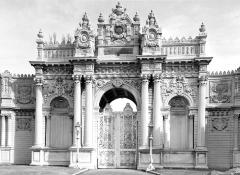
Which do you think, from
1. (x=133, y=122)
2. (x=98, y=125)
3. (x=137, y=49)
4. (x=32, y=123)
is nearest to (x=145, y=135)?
(x=133, y=122)

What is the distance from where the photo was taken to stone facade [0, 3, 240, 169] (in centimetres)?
3269

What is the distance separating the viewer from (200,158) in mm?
32000

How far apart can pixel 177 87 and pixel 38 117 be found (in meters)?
10.8

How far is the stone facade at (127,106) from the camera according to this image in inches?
1287

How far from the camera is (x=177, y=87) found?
110ft

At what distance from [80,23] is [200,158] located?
13523mm

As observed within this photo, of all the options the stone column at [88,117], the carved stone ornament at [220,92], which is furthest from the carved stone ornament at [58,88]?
the carved stone ornament at [220,92]

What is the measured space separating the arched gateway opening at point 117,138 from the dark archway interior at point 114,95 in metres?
1.83

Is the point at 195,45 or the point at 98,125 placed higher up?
the point at 195,45

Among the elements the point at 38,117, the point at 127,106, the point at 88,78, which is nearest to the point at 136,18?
the point at 88,78

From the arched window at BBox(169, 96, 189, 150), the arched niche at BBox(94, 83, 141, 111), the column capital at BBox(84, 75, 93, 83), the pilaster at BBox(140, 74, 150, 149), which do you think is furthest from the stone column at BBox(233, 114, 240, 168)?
the column capital at BBox(84, 75, 93, 83)

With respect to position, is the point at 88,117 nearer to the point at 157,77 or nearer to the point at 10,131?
the point at 157,77

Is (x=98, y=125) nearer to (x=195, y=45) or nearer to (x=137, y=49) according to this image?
(x=137, y=49)

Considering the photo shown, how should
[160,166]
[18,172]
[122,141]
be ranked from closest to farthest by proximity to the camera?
[18,172] < [160,166] < [122,141]
